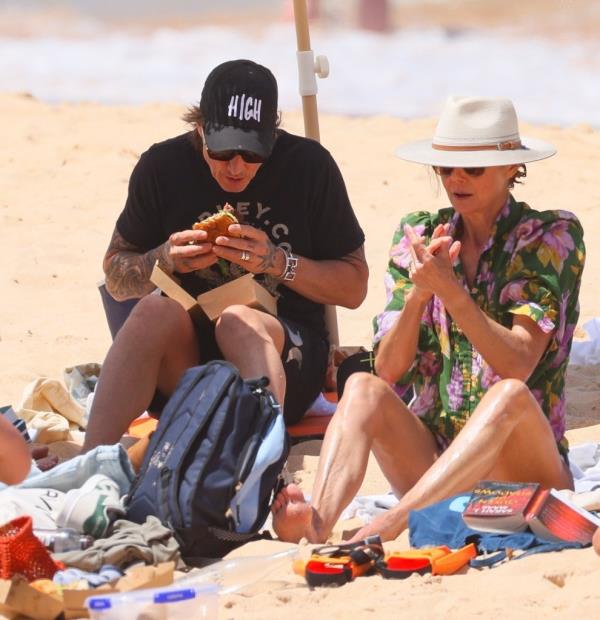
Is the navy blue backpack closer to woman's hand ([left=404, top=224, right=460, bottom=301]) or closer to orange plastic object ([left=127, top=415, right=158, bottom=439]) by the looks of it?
woman's hand ([left=404, top=224, right=460, bottom=301])

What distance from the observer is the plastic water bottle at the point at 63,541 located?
132 inches

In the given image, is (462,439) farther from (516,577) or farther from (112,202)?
(112,202)

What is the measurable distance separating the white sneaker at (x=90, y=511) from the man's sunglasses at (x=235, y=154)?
129cm

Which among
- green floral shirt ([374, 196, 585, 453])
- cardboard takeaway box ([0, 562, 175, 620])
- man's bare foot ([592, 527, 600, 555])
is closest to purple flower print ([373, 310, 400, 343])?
green floral shirt ([374, 196, 585, 453])

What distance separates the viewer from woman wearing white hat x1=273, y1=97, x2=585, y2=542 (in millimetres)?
3621

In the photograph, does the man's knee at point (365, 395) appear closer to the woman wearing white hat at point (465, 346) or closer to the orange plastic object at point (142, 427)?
the woman wearing white hat at point (465, 346)

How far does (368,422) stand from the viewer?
377cm

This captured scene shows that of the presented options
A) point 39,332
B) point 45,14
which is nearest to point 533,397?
point 39,332

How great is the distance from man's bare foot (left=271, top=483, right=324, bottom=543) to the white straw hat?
1.03 m

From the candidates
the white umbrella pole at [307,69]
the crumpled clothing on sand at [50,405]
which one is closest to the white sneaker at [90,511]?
the crumpled clothing on sand at [50,405]

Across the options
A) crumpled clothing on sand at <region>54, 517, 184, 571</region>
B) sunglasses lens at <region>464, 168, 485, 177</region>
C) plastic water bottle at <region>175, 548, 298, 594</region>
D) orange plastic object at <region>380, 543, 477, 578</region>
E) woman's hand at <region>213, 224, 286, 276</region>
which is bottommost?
plastic water bottle at <region>175, 548, 298, 594</region>

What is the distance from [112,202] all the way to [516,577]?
231 inches

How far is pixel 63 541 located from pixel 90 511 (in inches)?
4.4

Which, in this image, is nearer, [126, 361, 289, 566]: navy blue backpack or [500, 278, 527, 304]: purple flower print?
[126, 361, 289, 566]: navy blue backpack
